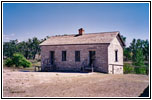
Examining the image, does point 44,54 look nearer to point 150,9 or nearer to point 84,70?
point 84,70

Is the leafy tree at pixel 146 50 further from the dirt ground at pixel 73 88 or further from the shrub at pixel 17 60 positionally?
the dirt ground at pixel 73 88

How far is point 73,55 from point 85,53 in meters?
1.50

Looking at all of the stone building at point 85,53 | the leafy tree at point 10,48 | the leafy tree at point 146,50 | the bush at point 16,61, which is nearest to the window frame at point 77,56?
the stone building at point 85,53

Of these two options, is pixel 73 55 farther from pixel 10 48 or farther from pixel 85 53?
pixel 10 48

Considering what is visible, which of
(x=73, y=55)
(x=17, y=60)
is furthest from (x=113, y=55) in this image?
(x=17, y=60)

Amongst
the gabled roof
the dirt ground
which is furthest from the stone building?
the dirt ground

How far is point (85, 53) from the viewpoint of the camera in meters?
18.4

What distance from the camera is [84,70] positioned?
18297mm

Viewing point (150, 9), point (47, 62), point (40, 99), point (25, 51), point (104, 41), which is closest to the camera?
point (40, 99)

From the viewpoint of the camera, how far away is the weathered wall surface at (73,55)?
17.5m

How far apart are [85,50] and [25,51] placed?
41598mm

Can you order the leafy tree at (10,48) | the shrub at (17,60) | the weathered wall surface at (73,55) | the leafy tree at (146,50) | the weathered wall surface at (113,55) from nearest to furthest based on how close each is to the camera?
the weathered wall surface at (73,55) < the weathered wall surface at (113,55) < the shrub at (17,60) < the leafy tree at (146,50) < the leafy tree at (10,48)

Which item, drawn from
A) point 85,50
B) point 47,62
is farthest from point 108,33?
point 47,62

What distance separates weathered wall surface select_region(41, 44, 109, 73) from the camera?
57.5 feet
